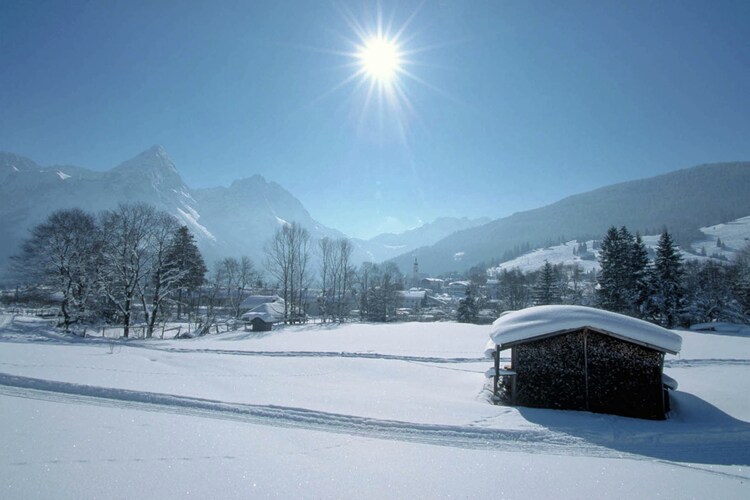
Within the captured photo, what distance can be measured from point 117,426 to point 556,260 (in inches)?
7489

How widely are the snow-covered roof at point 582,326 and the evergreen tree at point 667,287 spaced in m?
30.7

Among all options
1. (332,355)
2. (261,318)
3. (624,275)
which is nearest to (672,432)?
(332,355)

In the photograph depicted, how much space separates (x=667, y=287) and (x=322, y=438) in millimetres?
42369

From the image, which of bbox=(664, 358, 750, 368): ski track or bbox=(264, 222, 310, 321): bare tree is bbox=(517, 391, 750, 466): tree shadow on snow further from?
bbox=(264, 222, 310, 321): bare tree

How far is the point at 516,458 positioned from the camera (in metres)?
7.20

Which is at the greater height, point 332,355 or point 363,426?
point 363,426

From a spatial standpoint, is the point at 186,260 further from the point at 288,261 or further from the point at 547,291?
the point at 547,291

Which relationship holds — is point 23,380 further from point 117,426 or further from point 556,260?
point 556,260

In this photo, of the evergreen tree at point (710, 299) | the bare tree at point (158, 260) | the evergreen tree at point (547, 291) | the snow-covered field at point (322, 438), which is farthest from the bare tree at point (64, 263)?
the evergreen tree at point (710, 299)

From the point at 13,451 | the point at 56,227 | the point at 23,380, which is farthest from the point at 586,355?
the point at 56,227

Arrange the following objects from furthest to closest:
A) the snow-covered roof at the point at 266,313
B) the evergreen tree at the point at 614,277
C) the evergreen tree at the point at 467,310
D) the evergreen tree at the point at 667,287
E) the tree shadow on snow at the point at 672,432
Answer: the evergreen tree at the point at 467,310 < the evergreen tree at the point at 614,277 < the evergreen tree at the point at 667,287 < the snow-covered roof at the point at 266,313 < the tree shadow on snow at the point at 672,432

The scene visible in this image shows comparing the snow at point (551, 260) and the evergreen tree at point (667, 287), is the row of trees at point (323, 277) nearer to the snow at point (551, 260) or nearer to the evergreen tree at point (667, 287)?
the evergreen tree at point (667, 287)

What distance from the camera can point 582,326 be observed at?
39.3 feet

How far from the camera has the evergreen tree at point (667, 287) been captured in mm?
36031
